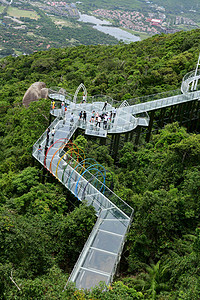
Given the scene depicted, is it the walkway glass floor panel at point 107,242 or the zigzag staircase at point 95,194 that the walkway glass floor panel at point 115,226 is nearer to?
the zigzag staircase at point 95,194

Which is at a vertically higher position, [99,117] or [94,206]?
[99,117]

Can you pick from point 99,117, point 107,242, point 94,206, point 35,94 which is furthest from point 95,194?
point 35,94

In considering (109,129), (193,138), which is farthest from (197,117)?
(193,138)

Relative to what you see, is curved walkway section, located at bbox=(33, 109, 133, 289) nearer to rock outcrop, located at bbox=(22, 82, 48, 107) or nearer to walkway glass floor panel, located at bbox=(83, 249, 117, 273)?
walkway glass floor panel, located at bbox=(83, 249, 117, 273)

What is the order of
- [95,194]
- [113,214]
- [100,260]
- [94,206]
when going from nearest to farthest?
[100,260] < [113,214] < [94,206] < [95,194]

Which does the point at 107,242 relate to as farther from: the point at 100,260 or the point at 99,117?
the point at 99,117

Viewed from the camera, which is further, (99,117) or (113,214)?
(99,117)

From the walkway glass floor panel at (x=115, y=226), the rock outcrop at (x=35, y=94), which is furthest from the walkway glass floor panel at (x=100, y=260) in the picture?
the rock outcrop at (x=35, y=94)
